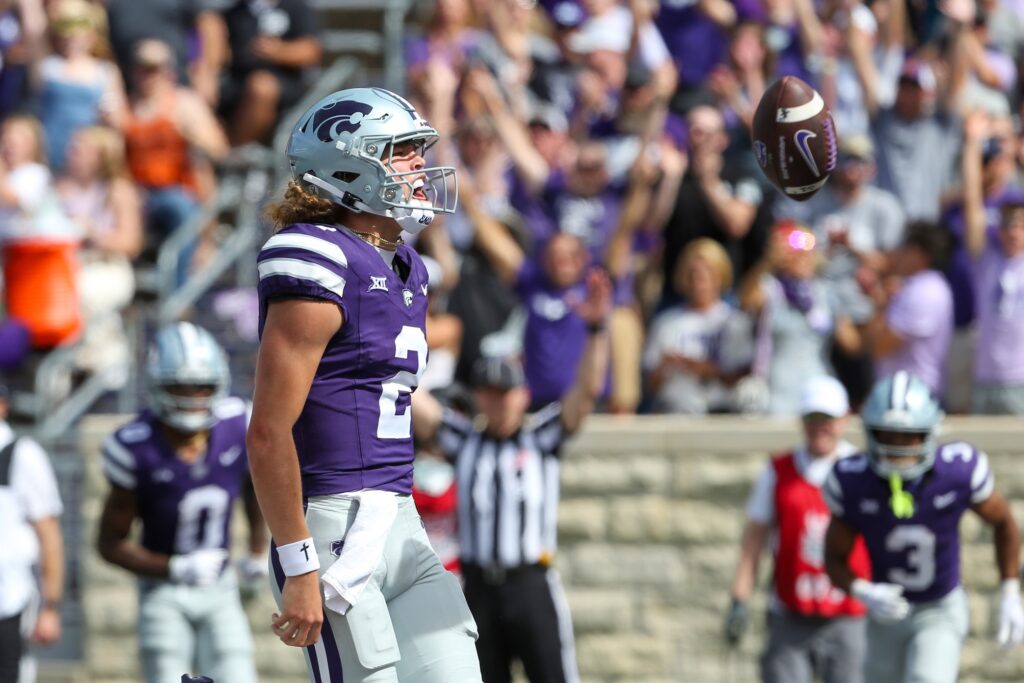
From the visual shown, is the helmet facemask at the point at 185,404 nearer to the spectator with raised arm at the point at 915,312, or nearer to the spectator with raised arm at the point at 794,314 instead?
the spectator with raised arm at the point at 794,314

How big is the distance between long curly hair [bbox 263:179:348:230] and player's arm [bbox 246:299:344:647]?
354 mm

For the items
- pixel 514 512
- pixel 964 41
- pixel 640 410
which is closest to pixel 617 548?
pixel 640 410

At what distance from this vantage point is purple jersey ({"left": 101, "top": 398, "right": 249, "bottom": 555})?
7484mm

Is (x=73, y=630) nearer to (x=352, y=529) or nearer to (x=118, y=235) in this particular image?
(x=118, y=235)

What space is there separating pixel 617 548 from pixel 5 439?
130 inches

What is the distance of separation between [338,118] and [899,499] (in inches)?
137

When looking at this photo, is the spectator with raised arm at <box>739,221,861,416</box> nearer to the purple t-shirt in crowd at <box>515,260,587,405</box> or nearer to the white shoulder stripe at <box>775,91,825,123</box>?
the purple t-shirt in crowd at <box>515,260,587,405</box>

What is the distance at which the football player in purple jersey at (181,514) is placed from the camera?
24.4 feet

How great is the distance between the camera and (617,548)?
30.7 feet

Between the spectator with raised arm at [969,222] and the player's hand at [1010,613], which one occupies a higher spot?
the spectator with raised arm at [969,222]

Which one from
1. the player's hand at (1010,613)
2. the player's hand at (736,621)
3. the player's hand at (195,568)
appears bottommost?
the player's hand at (736,621)

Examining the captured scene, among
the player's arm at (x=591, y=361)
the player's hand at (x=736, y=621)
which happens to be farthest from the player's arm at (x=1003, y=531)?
the player's arm at (x=591, y=361)

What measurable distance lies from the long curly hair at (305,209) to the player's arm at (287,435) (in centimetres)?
35

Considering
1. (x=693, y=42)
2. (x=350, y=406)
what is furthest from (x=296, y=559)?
(x=693, y=42)
